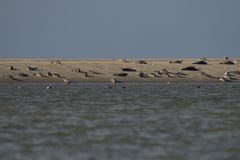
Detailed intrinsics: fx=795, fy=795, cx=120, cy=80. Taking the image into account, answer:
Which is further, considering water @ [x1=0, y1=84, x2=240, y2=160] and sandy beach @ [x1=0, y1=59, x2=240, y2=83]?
sandy beach @ [x1=0, y1=59, x2=240, y2=83]

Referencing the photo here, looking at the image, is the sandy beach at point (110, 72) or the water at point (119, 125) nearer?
the water at point (119, 125)

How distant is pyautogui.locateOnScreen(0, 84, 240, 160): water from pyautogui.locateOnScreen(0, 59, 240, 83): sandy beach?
9560 millimetres

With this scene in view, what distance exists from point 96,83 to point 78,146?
32.1 m

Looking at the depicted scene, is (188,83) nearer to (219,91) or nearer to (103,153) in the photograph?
(219,91)

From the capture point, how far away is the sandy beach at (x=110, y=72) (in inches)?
2105

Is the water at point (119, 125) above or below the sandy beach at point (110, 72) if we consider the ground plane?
above

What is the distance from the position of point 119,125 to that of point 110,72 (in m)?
30.5

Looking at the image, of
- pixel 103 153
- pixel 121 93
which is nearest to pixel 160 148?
pixel 103 153

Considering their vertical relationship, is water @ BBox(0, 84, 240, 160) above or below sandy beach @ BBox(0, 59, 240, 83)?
above

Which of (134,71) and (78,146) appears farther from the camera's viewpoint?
(134,71)

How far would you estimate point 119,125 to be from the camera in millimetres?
25609

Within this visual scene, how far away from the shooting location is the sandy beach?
53469 mm

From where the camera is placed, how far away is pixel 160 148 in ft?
66.7

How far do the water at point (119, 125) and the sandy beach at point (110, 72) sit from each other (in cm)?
956
